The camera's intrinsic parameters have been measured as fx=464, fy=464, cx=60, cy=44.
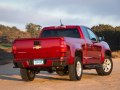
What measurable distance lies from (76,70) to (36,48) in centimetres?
148

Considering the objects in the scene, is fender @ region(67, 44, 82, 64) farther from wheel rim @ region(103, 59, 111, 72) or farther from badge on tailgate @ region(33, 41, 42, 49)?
wheel rim @ region(103, 59, 111, 72)

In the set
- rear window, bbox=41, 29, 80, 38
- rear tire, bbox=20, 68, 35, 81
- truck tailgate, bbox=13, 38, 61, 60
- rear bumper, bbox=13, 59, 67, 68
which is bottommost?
rear tire, bbox=20, 68, 35, 81

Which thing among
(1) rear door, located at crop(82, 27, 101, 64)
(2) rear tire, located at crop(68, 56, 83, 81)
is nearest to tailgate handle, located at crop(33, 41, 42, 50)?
(2) rear tire, located at crop(68, 56, 83, 81)

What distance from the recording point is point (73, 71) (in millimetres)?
14664

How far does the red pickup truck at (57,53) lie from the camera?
1434cm

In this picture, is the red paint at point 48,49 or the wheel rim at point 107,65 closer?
the red paint at point 48,49

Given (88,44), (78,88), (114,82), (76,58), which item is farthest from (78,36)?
(78,88)

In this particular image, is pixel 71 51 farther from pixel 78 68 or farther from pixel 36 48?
pixel 36 48

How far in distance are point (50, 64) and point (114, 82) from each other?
82.1 inches

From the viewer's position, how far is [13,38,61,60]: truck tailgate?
14.4 m

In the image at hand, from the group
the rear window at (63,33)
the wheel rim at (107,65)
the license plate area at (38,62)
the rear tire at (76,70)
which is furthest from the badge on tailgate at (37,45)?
the wheel rim at (107,65)

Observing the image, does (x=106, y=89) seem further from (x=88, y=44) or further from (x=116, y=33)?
(x=116, y=33)

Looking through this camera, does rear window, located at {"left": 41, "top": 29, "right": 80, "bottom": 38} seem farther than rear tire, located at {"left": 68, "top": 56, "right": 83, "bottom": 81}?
Yes

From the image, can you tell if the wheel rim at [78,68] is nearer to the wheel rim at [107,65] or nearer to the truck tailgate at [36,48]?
the truck tailgate at [36,48]
